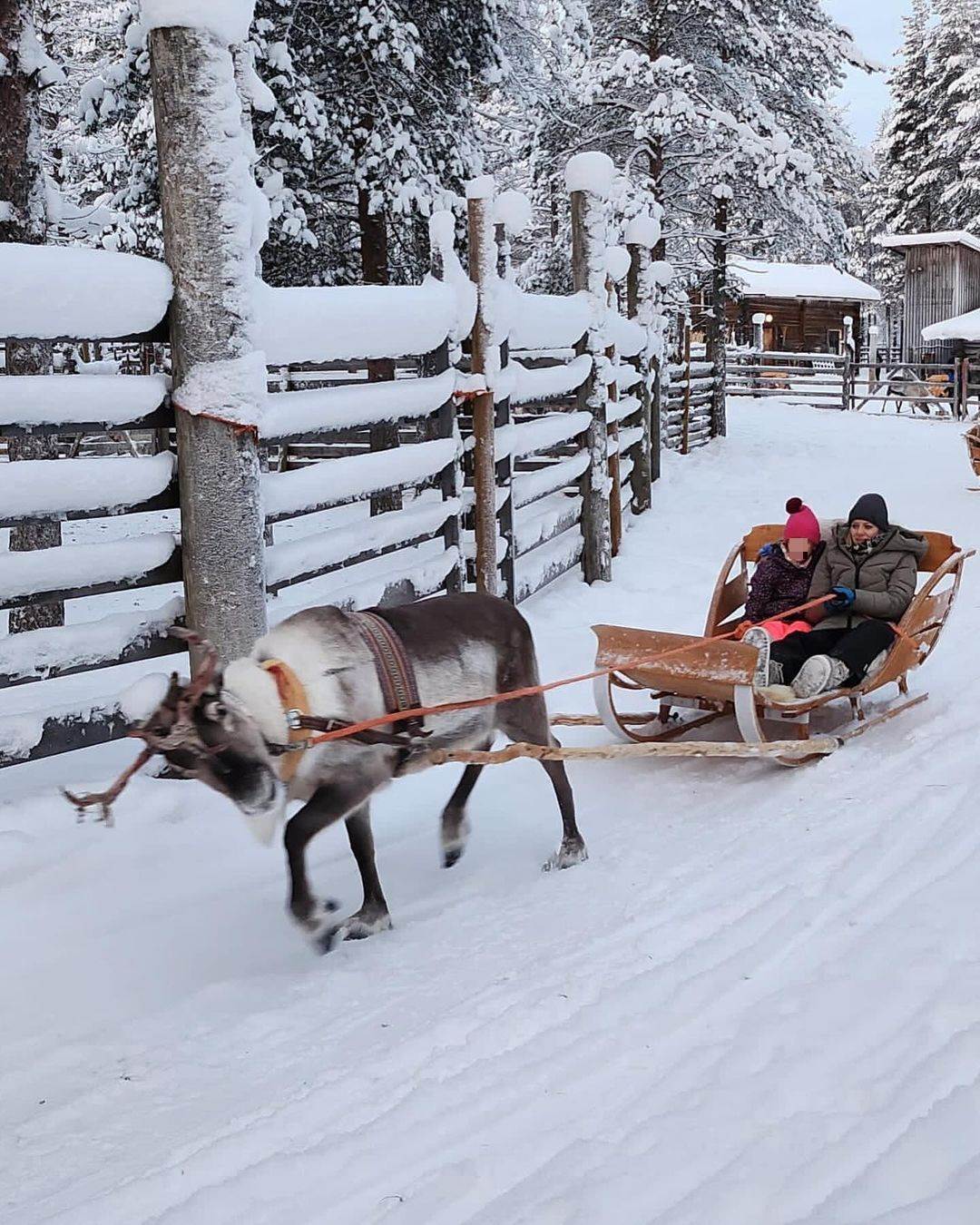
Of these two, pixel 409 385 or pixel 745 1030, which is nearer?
pixel 745 1030

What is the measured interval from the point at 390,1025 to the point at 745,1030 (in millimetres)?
958

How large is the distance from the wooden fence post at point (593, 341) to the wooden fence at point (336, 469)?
0.02 metres

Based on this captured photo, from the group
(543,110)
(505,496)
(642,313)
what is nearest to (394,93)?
(642,313)

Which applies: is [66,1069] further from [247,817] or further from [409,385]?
[409,385]

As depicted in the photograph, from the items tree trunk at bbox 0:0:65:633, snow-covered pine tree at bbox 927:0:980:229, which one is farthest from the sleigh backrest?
snow-covered pine tree at bbox 927:0:980:229

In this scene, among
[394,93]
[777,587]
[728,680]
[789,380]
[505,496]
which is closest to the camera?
[728,680]

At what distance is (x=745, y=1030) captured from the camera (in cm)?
329

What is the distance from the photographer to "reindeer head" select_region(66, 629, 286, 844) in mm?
3299

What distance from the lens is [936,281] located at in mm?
36906

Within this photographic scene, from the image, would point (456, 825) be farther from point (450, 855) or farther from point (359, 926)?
point (359, 926)

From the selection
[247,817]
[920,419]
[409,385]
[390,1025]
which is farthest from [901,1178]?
[920,419]

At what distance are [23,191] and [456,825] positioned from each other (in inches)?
217

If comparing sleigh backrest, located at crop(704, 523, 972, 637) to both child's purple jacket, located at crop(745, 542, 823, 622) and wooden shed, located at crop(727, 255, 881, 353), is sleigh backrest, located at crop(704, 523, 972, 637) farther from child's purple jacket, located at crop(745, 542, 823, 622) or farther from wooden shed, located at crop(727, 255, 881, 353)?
wooden shed, located at crop(727, 255, 881, 353)

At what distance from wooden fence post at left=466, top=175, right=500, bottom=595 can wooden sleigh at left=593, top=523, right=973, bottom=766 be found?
153cm
